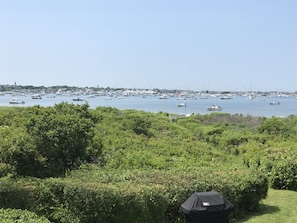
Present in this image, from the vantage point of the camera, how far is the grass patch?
11250 mm

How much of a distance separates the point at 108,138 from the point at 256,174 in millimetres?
8113

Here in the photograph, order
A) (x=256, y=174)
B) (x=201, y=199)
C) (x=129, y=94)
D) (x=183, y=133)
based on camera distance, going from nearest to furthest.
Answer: (x=201, y=199) → (x=256, y=174) → (x=183, y=133) → (x=129, y=94)

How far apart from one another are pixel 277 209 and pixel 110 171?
572 cm

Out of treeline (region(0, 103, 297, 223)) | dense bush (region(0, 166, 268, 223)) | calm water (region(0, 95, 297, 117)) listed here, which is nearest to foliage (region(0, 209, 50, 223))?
treeline (region(0, 103, 297, 223))

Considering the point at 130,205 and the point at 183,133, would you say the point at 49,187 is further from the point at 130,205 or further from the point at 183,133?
the point at 183,133

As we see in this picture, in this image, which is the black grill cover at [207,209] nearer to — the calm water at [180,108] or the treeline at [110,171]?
the treeline at [110,171]

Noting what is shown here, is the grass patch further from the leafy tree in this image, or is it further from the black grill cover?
the leafy tree

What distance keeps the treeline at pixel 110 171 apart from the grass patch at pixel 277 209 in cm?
48

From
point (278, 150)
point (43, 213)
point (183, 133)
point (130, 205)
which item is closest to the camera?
point (130, 205)

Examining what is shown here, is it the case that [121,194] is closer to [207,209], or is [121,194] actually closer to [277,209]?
[207,209]

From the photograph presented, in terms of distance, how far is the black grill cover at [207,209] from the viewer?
20.3ft

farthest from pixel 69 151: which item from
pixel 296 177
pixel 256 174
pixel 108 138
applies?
pixel 296 177

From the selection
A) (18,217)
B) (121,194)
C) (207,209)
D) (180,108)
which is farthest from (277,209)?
(180,108)

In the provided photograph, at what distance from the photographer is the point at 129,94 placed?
645ft
